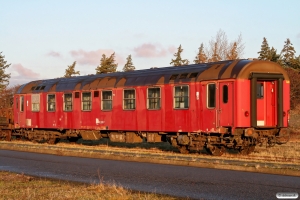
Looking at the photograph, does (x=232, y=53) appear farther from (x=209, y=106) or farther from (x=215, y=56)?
(x=209, y=106)

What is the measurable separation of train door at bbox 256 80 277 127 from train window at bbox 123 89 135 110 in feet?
20.8

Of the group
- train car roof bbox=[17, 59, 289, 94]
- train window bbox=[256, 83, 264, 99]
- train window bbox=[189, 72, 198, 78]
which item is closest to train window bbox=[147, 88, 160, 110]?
train car roof bbox=[17, 59, 289, 94]

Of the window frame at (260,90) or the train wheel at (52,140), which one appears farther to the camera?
the train wheel at (52,140)

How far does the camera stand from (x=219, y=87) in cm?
2034

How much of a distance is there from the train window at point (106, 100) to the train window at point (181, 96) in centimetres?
470

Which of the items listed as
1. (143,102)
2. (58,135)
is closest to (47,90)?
(58,135)

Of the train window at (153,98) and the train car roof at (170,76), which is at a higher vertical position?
the train car roof at (170,76)

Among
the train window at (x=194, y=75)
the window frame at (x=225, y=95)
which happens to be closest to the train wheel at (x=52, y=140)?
the train window at (x=194, y=75)

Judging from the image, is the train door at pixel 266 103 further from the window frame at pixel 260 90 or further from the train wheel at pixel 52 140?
the train wheel at pixel 52 140

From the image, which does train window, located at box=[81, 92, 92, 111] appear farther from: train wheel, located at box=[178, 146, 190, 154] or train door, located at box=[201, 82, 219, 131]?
train door, located at box=[201, 82, 219, 131]

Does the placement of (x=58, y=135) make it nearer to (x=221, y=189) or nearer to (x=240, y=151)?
(x=240, y=151)

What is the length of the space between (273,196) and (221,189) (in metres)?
1.41

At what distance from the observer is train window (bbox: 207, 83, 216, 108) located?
20562 mm

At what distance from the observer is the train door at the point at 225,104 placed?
19.9m
